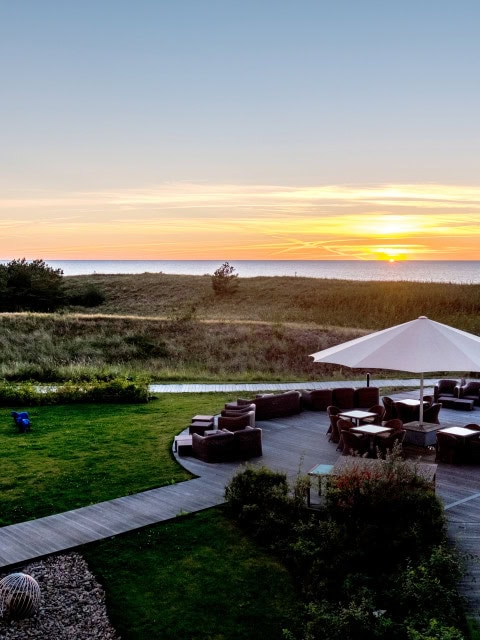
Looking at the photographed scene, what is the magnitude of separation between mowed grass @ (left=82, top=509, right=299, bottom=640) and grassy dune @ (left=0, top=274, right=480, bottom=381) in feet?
43.9

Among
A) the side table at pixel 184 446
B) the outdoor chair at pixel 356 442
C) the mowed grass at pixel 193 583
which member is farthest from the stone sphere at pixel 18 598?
the outdoor chair at pixel 356 442

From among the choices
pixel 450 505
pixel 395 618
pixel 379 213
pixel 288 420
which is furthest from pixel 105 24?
pixel 379 213

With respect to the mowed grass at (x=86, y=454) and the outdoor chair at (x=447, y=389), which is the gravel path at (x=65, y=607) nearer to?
the mowed grass at (x=86, y=454)

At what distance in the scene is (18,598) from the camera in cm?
649

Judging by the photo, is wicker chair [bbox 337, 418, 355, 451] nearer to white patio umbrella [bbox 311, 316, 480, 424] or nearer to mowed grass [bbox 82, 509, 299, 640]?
white patio umbrella [bbox 311, 316, 480, 424]

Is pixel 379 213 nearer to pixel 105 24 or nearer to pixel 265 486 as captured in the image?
pixel 105 24

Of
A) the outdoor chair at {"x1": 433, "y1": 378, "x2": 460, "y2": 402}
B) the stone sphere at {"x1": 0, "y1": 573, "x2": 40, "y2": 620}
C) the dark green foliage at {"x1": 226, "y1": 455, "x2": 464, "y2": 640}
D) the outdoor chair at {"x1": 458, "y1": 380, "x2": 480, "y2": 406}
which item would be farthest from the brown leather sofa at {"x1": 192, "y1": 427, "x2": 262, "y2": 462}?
the outdoor chair at {"x1": 458, "y1": 380, "x2": 480, "y2": 406}

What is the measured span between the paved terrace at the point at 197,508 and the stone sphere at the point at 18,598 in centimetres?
111

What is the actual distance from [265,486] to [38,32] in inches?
605

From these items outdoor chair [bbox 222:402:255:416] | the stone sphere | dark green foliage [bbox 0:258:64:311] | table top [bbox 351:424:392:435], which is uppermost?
dark green foliage [bbox 0:258:64:311]

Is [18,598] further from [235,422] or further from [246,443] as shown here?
[235,422]

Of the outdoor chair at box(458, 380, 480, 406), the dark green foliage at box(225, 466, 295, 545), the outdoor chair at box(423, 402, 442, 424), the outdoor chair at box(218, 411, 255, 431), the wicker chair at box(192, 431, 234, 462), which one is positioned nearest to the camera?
the dark green foliage at box(225, 466, 295, 545)

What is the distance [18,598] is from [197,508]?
338 centimetres

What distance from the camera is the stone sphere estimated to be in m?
6.48
